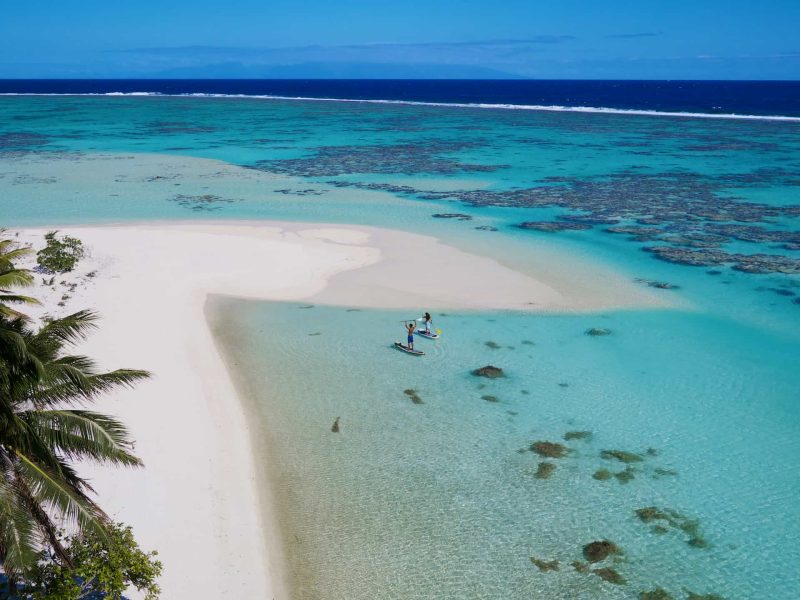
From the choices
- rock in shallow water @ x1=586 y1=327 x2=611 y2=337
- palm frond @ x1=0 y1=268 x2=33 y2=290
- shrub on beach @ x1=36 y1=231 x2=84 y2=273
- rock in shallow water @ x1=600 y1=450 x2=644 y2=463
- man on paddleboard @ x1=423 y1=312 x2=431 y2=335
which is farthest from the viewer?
shrub on beach @ x1=36 y1=231 x2=84 y2=273

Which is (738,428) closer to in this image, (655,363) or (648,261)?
(655,363)

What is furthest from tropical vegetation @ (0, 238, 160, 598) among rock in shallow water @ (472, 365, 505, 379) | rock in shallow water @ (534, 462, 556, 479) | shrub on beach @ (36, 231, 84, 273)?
shrub on beach @ (36, 231, 84, 273)

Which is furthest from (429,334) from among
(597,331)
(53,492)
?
(53,492)

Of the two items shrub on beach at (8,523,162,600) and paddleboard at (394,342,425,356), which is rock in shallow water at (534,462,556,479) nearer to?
paddleboard at (394,342,425,356)

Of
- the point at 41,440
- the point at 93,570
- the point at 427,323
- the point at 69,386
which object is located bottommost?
the point at 427,323

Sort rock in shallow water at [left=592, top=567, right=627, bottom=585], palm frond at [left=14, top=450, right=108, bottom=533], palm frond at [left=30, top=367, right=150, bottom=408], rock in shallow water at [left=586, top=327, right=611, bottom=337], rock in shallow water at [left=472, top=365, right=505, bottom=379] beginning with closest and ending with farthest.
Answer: palm frond at [left=14, top=450, right=108, bottom=533] < palm frond at [left=30, top=367, right=150, bottom=408] < rock in shallow water at [left=592, top=567, right=627, bottom=585] < rock in shallow water at [left=472, top=365, right=505, bottom=379] < rock in shallow water at [left=586, top=327, right=611, bottom=337]

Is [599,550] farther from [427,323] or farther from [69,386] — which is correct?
[427,323]
